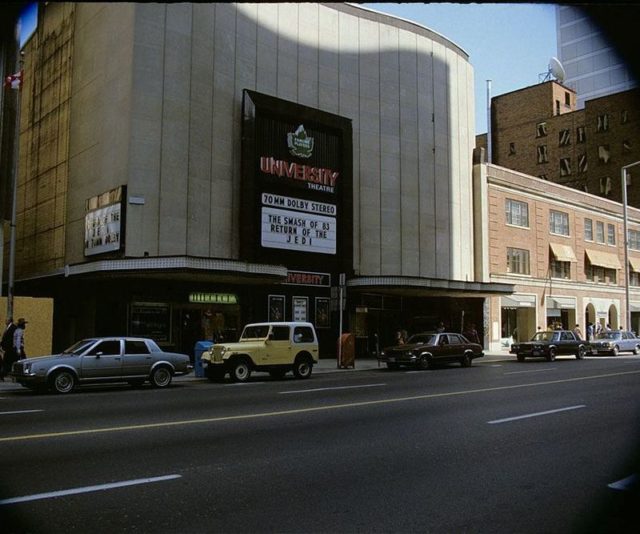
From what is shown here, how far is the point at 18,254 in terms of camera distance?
33062 millimetres

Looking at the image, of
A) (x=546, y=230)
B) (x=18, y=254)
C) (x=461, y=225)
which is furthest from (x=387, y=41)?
(x=18, y=254)

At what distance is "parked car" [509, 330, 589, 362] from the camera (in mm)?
29734

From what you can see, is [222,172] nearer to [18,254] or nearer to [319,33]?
[319,33]

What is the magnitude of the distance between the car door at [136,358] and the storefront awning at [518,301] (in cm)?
2705

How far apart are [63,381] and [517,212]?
33.3 meters

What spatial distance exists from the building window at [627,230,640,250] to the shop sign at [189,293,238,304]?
40897 millimetres

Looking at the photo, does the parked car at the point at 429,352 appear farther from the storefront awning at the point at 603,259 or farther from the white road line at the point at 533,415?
the storefront awning at the point at 603,259

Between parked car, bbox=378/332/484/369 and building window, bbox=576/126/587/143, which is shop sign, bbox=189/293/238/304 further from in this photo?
building window, bbox=576/126/587/143

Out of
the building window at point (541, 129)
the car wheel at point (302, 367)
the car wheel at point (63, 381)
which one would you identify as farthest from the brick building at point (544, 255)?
the car wheel at point (63, 381)

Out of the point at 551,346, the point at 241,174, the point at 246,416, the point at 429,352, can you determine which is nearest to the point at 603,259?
the point at 551,346

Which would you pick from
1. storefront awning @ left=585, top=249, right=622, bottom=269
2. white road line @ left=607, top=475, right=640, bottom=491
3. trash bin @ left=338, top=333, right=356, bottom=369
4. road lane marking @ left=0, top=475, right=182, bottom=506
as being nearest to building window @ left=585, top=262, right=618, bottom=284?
storefront awning @ left=585, top=249, right=622, bottom=269

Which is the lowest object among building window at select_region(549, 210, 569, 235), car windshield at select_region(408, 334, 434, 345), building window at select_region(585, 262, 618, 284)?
car windshield at select_region(408, 334, 434, 345)

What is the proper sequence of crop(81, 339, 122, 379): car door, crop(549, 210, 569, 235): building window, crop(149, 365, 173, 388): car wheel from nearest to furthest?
1. crop(81, 339, 122, 379): car door
2. crop(149, 365, 173, 388): car wheel
3. crop(549, 210, 569, 235): building window

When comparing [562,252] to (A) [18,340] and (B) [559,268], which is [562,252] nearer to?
(B) [559,268]
